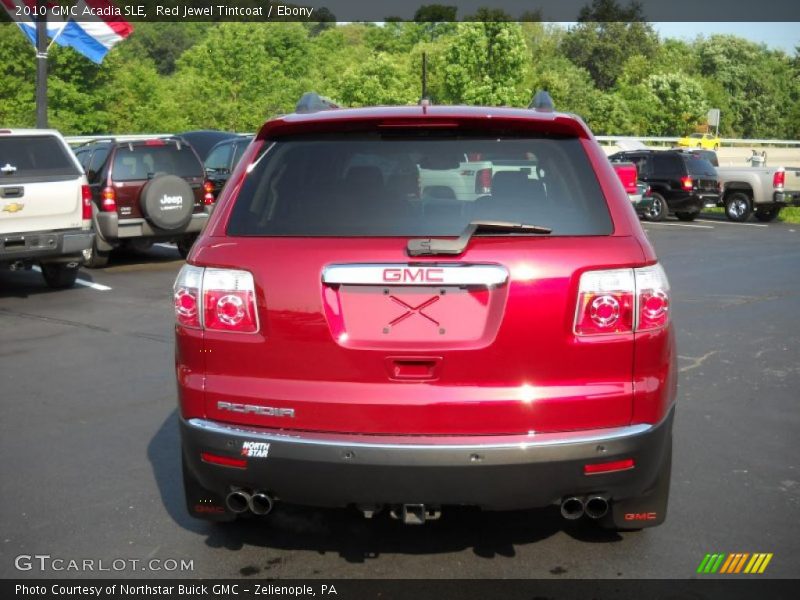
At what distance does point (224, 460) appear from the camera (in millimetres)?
3801

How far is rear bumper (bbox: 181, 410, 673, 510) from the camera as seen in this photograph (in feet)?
11.8

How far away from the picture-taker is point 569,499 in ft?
12.4

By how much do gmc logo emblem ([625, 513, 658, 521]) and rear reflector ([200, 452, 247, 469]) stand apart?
1.67 meters

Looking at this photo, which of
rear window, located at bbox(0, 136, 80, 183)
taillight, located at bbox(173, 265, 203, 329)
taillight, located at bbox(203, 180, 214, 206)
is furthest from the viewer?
taillight, located at bbox(203, 180, 214, 206)

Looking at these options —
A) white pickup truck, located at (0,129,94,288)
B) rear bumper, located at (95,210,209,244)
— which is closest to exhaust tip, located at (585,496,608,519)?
white pickup truck, located at (0,129,94,288)

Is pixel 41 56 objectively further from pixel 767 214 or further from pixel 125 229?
pixel 767 214

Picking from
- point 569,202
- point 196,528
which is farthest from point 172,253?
point 569,202

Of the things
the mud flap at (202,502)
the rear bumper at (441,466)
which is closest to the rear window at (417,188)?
the rear bumper at (441,466)

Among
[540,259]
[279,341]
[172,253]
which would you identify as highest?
[540,259]

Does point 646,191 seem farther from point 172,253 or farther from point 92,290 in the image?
point 92,290

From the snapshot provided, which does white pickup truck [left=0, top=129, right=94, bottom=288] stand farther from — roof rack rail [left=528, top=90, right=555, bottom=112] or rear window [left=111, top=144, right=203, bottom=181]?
roof rack rail [left=528, top=90, right=555, bottom=112]

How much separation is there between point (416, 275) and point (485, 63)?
46.2m

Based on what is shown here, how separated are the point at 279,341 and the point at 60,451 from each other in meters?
2.75

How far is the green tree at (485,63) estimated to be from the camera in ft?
156
